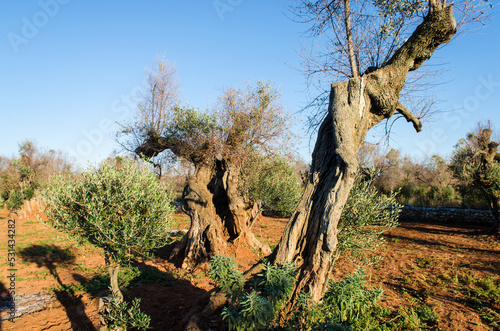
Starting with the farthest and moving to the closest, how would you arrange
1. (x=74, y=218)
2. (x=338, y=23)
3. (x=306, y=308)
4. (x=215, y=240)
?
(x=215, y=240) < (x=338, y=23) < (x=74, y=218) < (x=306, y=308)

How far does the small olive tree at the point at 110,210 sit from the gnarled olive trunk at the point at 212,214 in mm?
5872

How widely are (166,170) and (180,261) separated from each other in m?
5.85

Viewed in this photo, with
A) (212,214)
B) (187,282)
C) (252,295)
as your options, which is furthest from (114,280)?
(212,214)

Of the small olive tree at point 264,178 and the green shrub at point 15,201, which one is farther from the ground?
the small olive tree at point 264,178

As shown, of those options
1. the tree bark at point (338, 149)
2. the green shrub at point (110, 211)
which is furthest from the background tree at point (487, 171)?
the green shrub at point (110, 211)

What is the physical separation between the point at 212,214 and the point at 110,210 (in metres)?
7.58

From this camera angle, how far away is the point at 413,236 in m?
15.9

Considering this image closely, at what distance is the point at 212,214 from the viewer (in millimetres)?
12805

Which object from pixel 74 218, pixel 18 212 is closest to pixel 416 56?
pixel 74 218

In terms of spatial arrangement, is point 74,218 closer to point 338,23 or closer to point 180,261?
point 180,261

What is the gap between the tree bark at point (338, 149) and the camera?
570cm

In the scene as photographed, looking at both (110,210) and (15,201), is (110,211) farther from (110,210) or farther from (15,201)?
(15,201)

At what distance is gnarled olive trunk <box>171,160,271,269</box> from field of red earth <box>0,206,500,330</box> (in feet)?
2.34

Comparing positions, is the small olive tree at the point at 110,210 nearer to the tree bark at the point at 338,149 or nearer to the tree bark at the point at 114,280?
the tree bark at the point at 114,280
